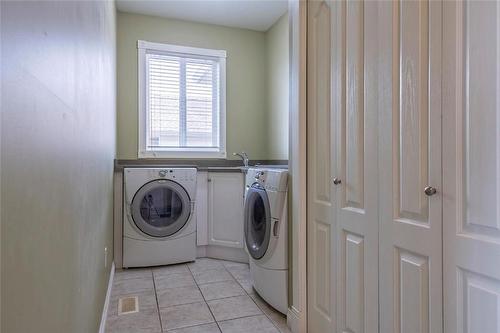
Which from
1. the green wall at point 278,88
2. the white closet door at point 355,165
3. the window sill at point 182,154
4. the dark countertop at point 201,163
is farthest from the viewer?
the window sill at point 182,154

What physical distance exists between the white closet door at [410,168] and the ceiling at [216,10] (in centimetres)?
241

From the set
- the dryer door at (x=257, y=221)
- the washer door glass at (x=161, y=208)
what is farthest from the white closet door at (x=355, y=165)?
the washer door glass at (x=161, y=208)

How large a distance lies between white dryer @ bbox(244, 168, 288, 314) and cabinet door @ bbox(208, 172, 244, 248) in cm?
86

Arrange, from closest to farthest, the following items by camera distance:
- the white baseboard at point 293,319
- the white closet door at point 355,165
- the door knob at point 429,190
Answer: the door knob at point 429,190, the white closet door at point 355,165, the white baseboard at point 293,319

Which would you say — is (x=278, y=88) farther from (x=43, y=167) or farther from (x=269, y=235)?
(x=43, y=167)

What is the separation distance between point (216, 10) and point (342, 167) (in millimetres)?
2686

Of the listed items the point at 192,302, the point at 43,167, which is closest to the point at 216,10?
the point at 192,302

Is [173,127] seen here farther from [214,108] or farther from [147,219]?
[147,219]

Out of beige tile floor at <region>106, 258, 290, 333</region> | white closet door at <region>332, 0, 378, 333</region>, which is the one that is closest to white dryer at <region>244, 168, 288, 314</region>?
beige tile floor at <region>106, 258, 290, 333</region>

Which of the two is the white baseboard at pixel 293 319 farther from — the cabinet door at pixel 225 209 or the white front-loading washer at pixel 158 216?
the white front-loading washer at pixel 158 216

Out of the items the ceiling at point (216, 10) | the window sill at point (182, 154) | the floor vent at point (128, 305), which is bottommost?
the floor vent at point (128, 305)

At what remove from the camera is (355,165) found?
4.95 feet

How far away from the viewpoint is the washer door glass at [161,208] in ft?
10.1

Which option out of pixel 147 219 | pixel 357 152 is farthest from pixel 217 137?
pixel 357 152
